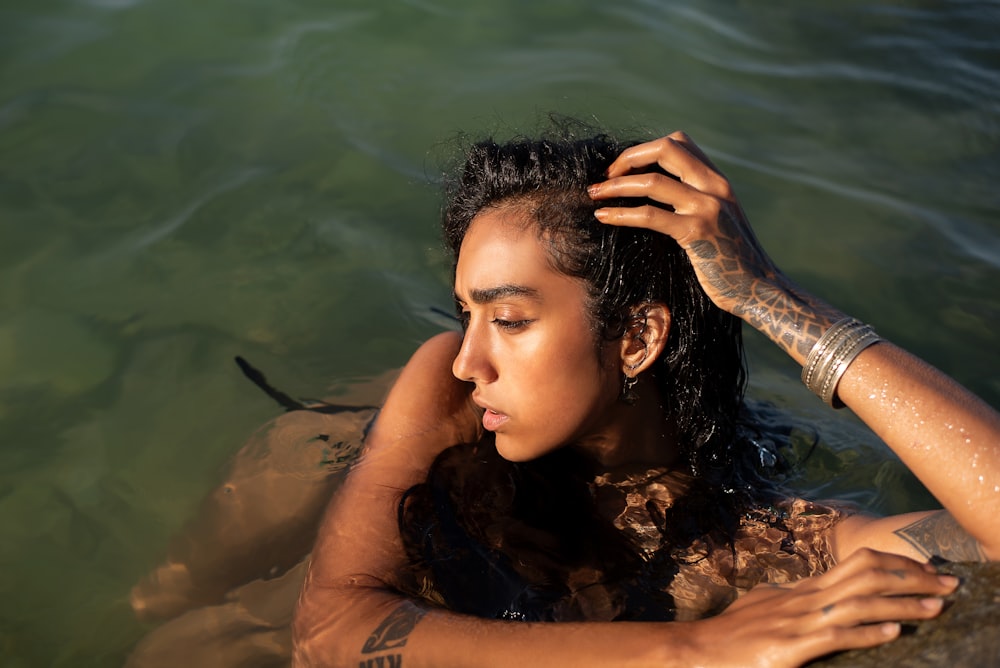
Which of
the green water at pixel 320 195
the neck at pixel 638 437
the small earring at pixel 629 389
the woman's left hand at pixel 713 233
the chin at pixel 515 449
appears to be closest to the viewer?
the woman's left hand at pixel 713 233

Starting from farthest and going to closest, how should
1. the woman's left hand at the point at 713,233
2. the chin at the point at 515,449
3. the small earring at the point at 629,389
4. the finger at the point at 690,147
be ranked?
the small earring at the point at 629,389 < the chin at the point at 515,449 < the finger at the point at 690,147 < the woman's left hand at the point at 713,233

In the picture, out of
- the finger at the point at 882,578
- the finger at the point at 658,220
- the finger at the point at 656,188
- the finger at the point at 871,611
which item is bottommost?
the finger at the point at 871,611

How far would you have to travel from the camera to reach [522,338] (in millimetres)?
3141

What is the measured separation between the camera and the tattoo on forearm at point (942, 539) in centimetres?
269

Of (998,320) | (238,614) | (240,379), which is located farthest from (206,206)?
(998,320)

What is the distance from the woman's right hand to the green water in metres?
2.06

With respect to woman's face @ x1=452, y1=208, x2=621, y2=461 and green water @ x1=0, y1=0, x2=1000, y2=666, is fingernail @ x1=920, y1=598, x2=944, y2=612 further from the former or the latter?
green water @ x1=0, y1=0, x2=1000, y2=666

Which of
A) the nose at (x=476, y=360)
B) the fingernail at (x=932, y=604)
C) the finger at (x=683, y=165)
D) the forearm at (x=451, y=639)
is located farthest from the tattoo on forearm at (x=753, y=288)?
the forearm at (x=451, y=639)

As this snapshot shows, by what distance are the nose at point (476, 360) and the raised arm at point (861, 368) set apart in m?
0.54

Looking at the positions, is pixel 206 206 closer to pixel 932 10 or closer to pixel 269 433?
pixel 269 433

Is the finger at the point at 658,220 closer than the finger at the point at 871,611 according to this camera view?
No

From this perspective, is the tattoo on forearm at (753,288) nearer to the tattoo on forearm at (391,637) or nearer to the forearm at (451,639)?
the forearm at (451,639)

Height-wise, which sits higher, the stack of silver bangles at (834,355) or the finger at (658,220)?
the finger at (658,220)

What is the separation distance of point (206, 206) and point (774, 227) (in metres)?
3.32
